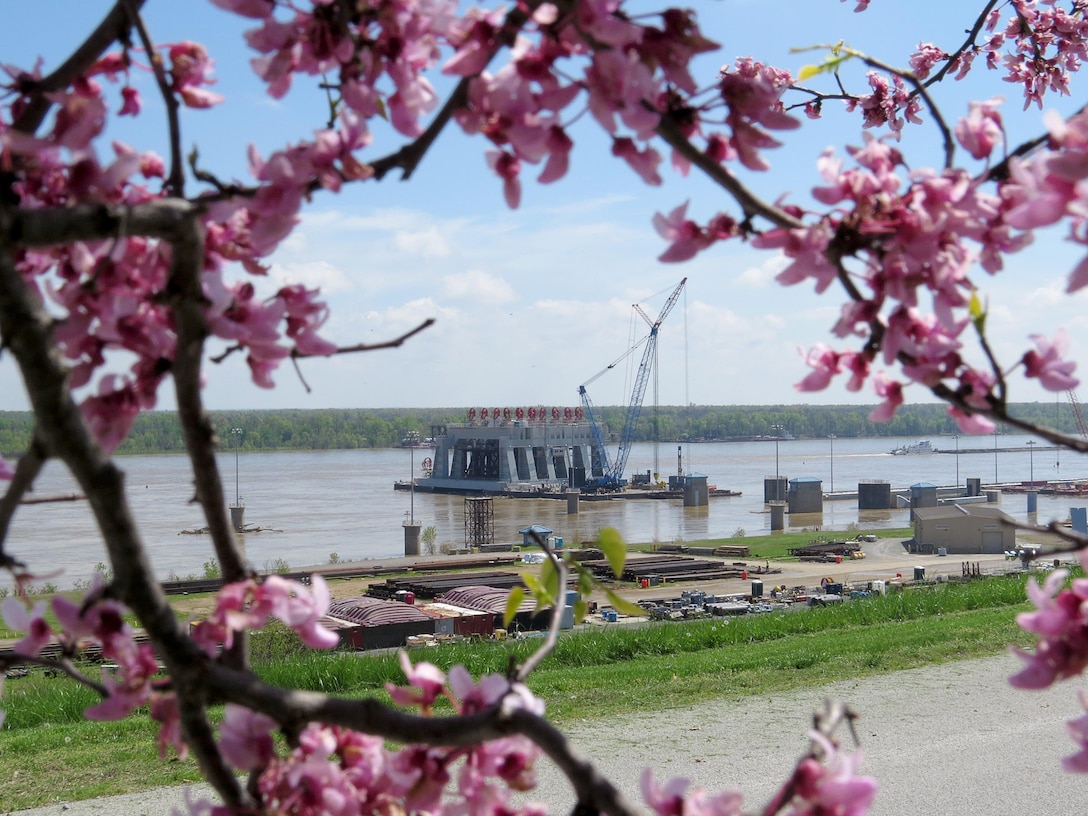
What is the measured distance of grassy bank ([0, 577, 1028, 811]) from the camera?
6539 millimetres

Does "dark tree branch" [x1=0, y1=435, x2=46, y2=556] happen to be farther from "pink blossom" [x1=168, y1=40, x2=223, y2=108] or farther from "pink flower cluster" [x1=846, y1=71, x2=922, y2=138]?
"pink flower cluster" [x1=846, y1=71, x2=922, y2=138]

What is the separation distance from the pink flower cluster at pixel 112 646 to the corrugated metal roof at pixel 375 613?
15601 mm

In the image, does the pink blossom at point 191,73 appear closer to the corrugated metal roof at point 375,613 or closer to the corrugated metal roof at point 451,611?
the corrugated metal roof at point 375,613

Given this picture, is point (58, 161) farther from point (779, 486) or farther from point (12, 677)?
point (779, 486)

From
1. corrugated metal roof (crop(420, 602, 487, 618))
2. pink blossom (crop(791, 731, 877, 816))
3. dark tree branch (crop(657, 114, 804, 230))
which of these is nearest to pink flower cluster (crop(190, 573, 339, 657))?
pink blossom (crop(791, 731, 877, 816))

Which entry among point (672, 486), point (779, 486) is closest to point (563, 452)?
point (672, 486)

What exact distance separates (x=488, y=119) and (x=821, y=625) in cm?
1138

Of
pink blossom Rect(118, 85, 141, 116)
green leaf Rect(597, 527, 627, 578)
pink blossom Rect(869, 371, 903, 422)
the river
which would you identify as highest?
pink blossom Rect(118, 85, 141, 116)

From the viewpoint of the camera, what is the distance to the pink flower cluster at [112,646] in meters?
1.08

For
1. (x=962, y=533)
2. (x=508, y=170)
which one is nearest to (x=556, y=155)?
(x=508, y=170)

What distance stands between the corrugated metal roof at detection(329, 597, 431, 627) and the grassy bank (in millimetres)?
5213

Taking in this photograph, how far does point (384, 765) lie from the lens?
1189 mm

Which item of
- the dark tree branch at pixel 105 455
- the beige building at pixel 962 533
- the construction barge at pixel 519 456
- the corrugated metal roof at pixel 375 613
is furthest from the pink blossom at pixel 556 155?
the construction barge at pixel 519 456

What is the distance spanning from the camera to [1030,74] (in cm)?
479
